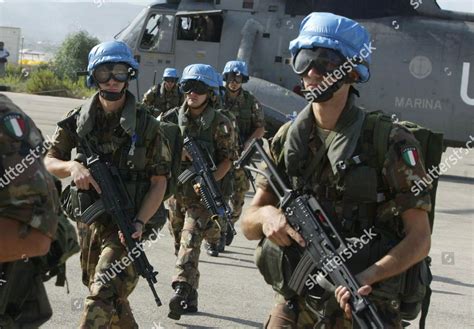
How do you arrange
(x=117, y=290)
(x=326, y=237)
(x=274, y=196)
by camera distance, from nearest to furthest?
(x=326, y=237), (x=274, y=196), (x=117, y=290)

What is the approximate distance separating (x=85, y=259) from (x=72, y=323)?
4.59ft

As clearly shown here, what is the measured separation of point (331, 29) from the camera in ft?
12.9

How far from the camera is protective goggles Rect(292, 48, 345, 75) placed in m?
3.89

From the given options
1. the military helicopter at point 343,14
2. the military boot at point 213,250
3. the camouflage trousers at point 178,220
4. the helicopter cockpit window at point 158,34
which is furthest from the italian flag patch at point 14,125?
the helicopter cockpit window at point 158,34

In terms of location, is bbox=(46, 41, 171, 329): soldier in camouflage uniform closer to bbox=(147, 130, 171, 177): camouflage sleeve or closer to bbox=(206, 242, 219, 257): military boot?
bbox=(147, 130, 171, 177): camouflage sleeve

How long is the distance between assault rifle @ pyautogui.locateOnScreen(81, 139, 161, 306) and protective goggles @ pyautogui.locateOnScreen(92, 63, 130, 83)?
43 centimetres

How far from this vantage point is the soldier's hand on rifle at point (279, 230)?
12.7ft

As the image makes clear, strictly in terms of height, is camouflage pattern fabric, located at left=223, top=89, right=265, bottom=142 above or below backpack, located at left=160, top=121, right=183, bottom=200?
below

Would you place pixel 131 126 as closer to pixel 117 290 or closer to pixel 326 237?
Result: pixel 117 290

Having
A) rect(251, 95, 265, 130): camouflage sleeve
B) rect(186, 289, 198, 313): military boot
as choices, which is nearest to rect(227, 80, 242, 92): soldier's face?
rect(251, 95, 265, 130): camouflage sleeve

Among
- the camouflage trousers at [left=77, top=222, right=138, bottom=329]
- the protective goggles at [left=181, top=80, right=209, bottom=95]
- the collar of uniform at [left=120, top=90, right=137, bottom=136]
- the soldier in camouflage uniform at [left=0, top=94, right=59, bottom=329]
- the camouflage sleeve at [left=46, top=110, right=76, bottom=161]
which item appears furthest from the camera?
the protective goggles at [left=181, top=80, right=209, bottom=95]

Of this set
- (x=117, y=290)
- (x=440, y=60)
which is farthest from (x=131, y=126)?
(x=440, y=60)

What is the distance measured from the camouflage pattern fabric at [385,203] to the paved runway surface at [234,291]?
10.1 ft

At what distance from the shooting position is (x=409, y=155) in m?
3.85
